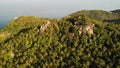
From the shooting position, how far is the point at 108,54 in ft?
656

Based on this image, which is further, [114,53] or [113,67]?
[114,53]

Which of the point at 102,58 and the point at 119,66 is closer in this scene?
the point at 119,66

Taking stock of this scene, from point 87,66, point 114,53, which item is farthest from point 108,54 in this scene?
point 87,66

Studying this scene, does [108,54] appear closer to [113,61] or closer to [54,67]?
[113,61]

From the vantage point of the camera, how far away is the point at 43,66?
19988 cm

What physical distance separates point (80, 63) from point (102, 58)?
14865 mm

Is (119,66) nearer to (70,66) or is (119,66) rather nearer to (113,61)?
(113,61)

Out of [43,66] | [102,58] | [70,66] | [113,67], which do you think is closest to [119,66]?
[113,67]

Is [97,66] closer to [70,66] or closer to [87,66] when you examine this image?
[87,66]

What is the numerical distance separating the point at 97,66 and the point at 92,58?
10.9m

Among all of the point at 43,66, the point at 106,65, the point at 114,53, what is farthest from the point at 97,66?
the point at 43,66

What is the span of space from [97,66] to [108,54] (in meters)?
15.0

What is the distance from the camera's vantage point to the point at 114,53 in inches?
7869

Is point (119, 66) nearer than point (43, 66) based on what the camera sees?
Yes
